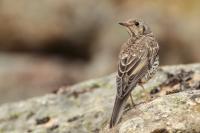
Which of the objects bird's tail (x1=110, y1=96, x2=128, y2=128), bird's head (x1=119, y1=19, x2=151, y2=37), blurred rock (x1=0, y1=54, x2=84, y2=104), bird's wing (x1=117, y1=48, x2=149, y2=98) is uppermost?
blurred rock (x1=0, y1=54, x2=84, y2=104)

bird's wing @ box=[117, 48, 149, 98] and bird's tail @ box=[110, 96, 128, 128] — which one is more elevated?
bird's wing @ box=[117, 48, 149, 98]

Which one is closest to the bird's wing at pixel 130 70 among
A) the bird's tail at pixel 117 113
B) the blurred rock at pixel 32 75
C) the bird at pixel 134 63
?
the bird at pixel 134 63

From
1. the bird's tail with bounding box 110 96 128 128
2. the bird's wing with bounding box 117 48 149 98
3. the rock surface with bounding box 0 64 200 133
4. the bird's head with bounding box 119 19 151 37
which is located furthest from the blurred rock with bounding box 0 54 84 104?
the bird's tail with bounding box 110 96 128 128

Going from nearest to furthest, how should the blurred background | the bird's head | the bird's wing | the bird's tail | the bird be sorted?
the bird's tail < the bird < the bird's wing < the bird's head < the blurred background

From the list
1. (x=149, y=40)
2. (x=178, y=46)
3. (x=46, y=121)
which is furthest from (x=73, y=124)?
(x=178, y=46)

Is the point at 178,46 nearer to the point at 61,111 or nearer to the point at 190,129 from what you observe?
the point at 61,111

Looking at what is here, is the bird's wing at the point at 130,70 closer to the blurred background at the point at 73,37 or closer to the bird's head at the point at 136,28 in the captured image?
the bird's head at the point at 136,28

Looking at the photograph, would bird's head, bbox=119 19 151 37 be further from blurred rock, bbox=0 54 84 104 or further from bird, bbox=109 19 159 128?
blurred rock, bbox=0 54 84 104
